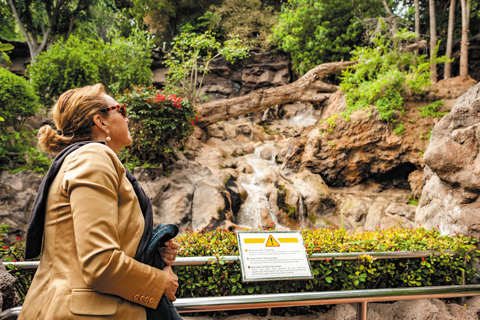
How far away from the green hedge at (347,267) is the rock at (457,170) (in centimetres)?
47

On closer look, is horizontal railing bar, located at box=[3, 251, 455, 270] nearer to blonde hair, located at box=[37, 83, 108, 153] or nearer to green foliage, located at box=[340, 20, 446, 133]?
blonde hair, located at box=[37, 83, 108, 153]

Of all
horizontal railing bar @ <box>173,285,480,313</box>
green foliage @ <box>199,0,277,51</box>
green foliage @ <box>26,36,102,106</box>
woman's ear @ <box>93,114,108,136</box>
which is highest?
green foliage @ <box>199,0,277,51</box>

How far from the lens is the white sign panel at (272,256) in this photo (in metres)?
2.56

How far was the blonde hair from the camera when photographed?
1442 mm

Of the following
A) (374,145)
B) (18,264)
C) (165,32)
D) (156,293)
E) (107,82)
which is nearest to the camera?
(156,293)

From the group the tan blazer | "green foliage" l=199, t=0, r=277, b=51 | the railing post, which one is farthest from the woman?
"green foliage" l=199, t=0, r=277, b=51

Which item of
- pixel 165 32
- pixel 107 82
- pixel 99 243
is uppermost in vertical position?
pixel 165 32

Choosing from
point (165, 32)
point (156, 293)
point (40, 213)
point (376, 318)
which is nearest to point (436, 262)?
point (376, 318)

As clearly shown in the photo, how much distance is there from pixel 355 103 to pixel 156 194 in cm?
742

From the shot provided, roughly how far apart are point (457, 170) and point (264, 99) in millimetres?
7872

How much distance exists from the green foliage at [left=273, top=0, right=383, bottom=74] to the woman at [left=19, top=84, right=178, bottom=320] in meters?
14.3

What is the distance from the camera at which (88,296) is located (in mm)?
1113

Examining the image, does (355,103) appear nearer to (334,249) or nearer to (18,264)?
(334,249)

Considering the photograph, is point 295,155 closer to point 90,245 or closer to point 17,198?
point 17,198
